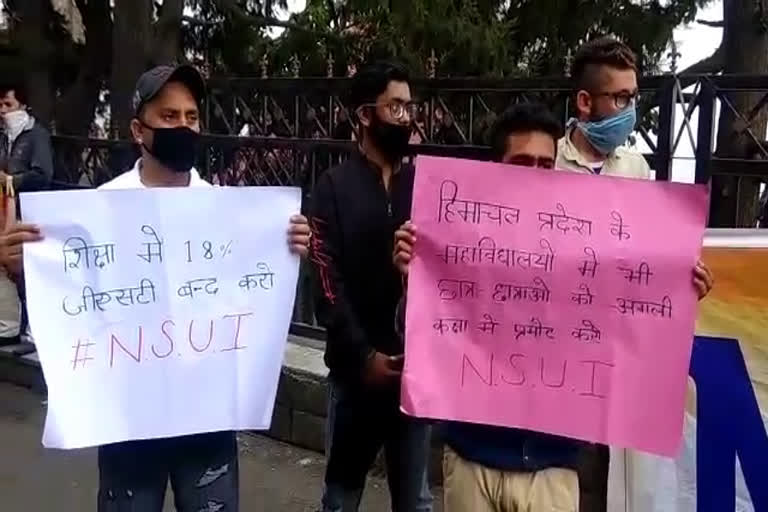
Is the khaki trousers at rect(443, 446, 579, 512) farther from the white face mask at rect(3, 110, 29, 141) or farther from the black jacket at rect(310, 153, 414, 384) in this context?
the white face mask at rect(3, 110, 29, 141)

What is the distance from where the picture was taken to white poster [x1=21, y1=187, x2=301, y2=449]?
2539 millimetres

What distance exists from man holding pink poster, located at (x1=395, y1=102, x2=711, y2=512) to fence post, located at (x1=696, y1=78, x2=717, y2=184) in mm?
1651

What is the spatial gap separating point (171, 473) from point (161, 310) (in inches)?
16.5

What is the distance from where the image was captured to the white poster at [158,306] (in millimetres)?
2539

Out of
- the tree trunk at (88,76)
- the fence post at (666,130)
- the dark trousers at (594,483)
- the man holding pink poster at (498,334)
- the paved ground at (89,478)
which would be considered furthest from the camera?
the tree trunk at (88,76)

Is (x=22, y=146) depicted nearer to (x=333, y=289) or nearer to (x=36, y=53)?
(x=333, y=289)

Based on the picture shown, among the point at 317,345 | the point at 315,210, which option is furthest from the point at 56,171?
the point at 315,210

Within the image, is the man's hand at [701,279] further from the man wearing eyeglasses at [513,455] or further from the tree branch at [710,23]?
the tree branch at [710,23]

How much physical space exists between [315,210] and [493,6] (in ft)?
21.4

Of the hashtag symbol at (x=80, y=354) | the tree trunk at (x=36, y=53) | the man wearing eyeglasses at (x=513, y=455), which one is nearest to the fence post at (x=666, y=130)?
the man wearing eyeglasses at (x=513, y=455)

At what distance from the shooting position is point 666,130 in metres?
4.23

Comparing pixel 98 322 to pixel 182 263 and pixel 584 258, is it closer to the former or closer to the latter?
pixel 182 263

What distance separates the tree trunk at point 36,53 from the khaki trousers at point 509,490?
29.4 ft

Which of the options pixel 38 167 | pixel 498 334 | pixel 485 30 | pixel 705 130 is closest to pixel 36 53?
pixel 485 30
